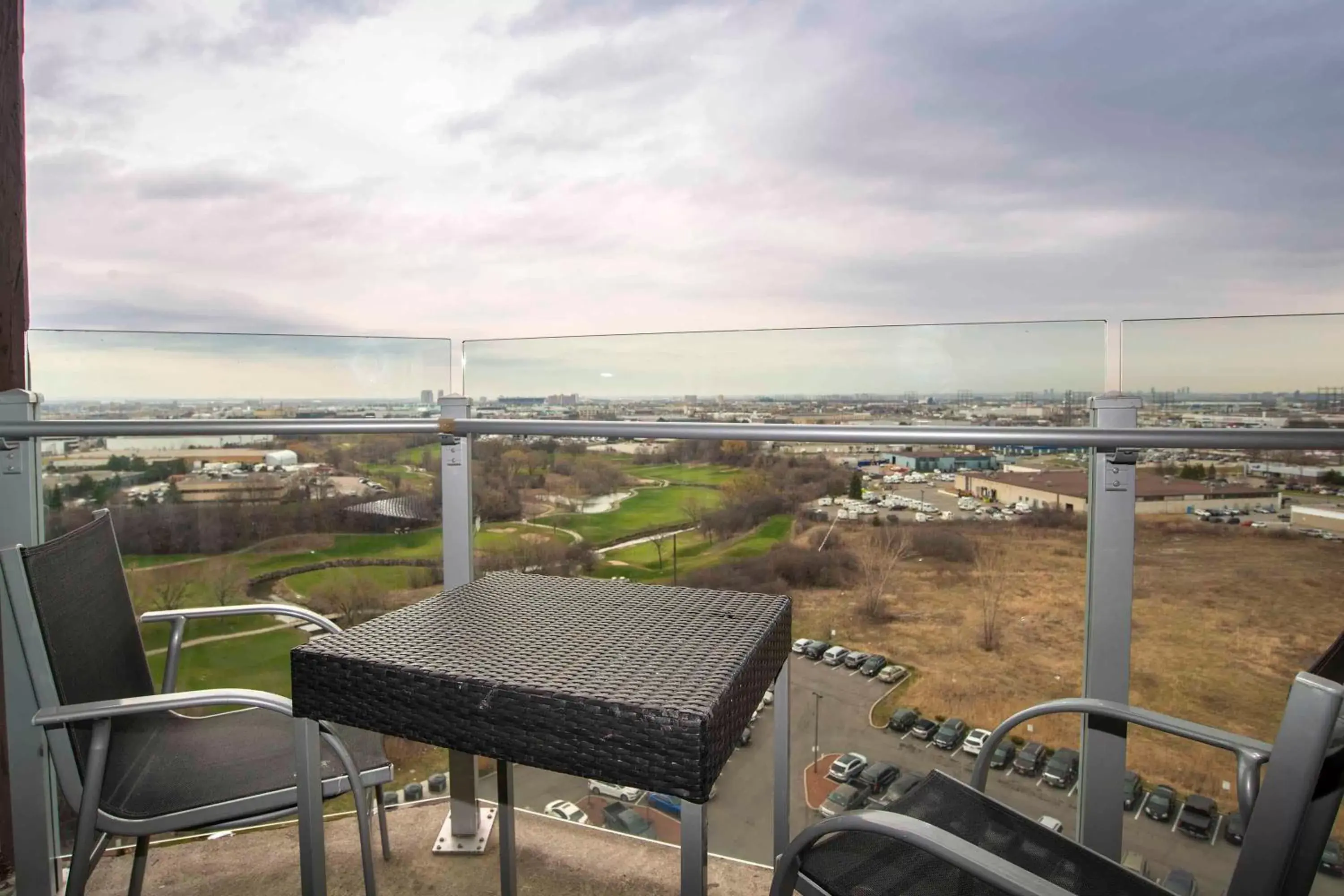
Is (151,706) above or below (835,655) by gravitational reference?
above

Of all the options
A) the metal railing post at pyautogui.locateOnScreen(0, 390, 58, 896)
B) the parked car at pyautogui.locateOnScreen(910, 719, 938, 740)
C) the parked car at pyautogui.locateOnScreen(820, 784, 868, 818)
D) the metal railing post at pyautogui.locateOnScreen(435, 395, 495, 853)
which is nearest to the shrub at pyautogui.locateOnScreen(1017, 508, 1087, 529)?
the parked car at pyautogui.locateOnScreen(910, 719, 938, 740)

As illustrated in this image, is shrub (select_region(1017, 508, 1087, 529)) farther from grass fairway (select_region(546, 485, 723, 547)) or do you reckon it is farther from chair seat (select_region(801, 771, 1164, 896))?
grass fairway (select_region(546, 485, 723, 547))

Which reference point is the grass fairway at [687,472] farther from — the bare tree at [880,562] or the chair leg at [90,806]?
the chair leg at [90,806]

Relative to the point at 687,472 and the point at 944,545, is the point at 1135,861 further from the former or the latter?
the point at 687,472

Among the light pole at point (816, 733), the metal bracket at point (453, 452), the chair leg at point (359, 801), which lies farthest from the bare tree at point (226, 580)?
the light pole at point (816, 733)

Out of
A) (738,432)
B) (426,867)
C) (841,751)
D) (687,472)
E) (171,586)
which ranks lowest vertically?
(426,867)

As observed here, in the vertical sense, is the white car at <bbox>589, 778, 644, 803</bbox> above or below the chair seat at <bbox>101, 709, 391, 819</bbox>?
below

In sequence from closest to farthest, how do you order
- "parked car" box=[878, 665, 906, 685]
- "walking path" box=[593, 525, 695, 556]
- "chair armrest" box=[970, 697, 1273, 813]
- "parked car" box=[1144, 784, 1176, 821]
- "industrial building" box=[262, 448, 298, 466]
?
"chair armrest" box=[970, 697, 1273, 813]
"parked car" box=[1144, 784, 1176, 821]
"parked car" box=[878, 665, 906, 685]
"walking path" box=[593, 525, 695, 556]
"industrial building" box=[262, 448, 298, 466]

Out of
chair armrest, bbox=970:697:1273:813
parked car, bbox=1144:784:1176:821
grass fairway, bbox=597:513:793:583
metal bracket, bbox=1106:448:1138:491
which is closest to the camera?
chair armrest, bbox=970:697:1273:813

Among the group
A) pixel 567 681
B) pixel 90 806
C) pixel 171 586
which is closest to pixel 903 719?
pixel 567 681
